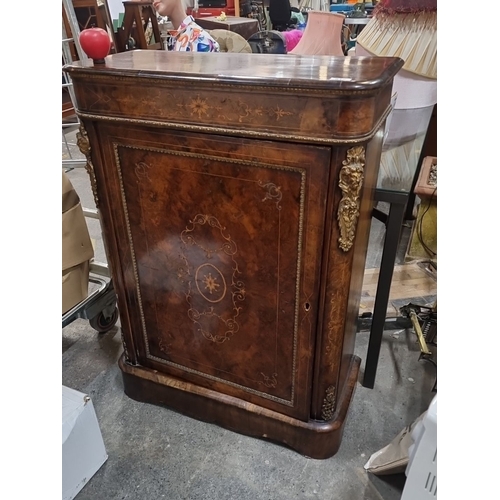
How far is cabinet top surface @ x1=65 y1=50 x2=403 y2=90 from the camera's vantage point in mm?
767

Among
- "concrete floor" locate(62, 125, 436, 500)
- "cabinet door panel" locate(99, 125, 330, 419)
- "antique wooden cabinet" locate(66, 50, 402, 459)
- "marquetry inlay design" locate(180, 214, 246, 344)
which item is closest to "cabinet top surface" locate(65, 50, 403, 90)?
"antique wooden cabinet" locate(66, 50, 402, 459)

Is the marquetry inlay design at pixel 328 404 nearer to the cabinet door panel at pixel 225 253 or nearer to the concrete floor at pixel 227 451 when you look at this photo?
the cabinet door panel at pixel 225 253

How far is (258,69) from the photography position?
93cm

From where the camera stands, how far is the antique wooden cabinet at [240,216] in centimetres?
82

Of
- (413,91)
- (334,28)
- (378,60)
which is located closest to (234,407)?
(378,60)

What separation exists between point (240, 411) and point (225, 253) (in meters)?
0.52

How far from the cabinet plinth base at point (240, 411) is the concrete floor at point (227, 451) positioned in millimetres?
38

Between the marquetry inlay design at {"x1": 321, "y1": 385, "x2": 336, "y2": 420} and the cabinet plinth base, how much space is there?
2 centimetres

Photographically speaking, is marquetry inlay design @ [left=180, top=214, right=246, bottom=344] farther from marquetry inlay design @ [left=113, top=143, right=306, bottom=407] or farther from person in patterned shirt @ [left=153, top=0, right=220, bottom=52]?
person in patterned shirt @ [left=153, top=0, right=220, bottom=52]

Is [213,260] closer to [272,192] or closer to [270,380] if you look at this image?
[272,192]

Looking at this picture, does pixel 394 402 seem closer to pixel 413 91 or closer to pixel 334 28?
pixel 413 91

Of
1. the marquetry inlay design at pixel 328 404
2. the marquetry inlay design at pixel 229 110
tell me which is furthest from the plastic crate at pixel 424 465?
the marquetry inlay design at pixel 229 110

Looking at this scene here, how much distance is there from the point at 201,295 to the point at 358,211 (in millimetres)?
473

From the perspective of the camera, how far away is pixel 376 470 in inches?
47.2
